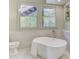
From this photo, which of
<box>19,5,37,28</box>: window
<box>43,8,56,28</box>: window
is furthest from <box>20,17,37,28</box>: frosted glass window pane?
<box>43,8,56,28</box>: window

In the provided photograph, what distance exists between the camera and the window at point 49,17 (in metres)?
2.41

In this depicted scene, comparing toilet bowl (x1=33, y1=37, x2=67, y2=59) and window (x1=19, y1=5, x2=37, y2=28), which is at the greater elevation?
window (x1=19, y1=5, x2=37, y2=28)

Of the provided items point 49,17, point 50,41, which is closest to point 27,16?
point 49,17

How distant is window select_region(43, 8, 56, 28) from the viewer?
2412 millimetres

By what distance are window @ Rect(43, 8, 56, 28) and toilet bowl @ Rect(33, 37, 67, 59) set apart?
362 millimetres

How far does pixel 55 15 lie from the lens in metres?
2.45

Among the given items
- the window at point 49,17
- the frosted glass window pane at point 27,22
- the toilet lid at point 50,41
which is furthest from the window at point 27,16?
the toilet lid at point 50,41

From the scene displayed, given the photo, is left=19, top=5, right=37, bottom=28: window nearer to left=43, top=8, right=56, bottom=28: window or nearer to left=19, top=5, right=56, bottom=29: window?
left=19, top=5, right=56, bottom=29: window

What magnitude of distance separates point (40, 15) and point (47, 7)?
25 centimetres

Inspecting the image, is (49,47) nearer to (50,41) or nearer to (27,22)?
(50,41)

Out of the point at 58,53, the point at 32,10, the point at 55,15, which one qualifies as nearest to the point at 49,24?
the point at 55,15

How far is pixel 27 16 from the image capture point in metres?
2.22
